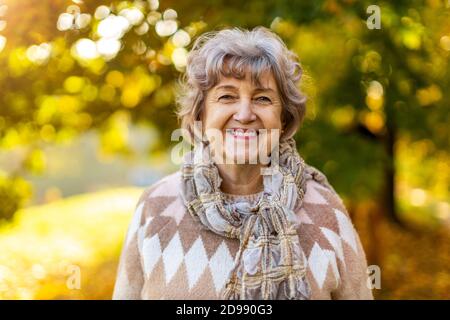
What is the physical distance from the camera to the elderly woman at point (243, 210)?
1.69 meters

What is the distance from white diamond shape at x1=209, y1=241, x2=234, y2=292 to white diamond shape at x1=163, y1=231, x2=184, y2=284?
114 mm

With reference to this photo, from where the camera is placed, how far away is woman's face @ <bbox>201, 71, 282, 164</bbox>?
5.57ft

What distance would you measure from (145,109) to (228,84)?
6.99ft

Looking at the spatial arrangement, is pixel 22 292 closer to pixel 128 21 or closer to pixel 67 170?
pixel 128 21

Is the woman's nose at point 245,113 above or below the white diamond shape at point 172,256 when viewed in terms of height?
above

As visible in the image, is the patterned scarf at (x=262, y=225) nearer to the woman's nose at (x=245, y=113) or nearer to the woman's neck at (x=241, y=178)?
the woman's neck at (x=241, y=178)

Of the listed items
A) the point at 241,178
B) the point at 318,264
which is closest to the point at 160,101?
the point at 241,178

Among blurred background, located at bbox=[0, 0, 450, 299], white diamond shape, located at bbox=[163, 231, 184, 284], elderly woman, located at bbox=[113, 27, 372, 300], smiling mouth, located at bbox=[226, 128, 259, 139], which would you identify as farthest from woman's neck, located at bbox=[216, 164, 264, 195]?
blurred background, located at bbox=[0, 0, 450, 299]

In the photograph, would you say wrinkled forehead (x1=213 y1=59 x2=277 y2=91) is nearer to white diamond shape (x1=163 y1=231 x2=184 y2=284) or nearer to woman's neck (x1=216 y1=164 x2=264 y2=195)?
woman's neck (x1=216 y1=164 x2=264 y2=195)

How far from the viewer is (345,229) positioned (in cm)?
184

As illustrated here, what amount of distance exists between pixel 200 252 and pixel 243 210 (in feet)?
0.66

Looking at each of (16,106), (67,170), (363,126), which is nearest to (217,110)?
(16,106)

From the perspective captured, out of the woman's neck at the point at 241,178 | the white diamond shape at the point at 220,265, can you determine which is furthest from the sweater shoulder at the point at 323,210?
the white diamond shape at the point at 220,265

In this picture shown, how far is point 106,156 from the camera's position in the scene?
15.9 feet
